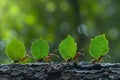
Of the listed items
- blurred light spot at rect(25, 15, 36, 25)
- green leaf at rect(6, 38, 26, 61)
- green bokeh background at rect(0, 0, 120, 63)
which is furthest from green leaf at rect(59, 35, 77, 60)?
blurred light spot at rect(25, 15, 36, 25)

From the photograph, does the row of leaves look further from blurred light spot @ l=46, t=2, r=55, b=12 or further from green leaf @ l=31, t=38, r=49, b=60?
blurred light spot @ l=46, t=2, r=55, b=12

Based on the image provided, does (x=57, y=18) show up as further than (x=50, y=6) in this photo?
No

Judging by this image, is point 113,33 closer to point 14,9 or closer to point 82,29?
point 82,29

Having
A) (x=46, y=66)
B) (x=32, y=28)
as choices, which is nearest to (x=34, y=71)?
(x=46, y=66)

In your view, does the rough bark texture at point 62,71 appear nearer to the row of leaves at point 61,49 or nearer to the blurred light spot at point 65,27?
the row of leaves at point 61,49

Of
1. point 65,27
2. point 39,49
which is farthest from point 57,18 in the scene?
point 39,49

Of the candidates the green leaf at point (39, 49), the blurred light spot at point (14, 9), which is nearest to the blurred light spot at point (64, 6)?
the blurred light spot at point (14, 9)
